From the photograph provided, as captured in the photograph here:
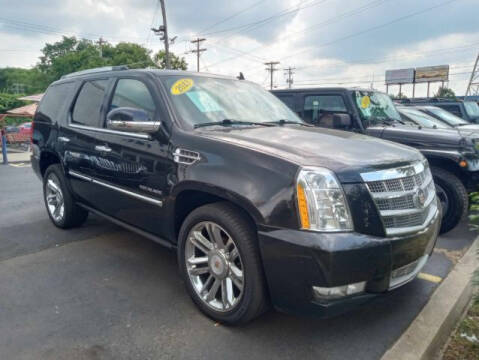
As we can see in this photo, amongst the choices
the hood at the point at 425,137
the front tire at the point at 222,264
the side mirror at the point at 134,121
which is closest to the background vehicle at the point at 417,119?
the hood at the point at 425,137

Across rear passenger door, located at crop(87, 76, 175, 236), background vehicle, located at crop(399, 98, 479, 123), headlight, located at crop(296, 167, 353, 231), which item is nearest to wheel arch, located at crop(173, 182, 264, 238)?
rear passenger door, located at crop(87, 76, 175, 236)

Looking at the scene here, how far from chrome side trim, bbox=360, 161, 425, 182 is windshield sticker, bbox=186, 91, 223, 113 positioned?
1.57 meters

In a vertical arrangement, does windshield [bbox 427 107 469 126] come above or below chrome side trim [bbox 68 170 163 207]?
above

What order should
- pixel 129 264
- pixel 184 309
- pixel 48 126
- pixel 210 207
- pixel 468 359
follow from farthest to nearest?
1. pixel 48 126
2. pixel 129 264
3. pixel 184 309
4. pixel 210 207
5. pixel 468 359

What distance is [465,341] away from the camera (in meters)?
2.62

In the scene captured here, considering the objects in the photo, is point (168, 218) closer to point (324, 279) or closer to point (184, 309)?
point (184, 309)

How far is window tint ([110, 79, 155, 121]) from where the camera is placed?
137 inches

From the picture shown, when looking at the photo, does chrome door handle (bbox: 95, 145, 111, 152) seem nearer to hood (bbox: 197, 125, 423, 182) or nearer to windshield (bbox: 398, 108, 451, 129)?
hood (bbox: 197, 125, 423, 182)

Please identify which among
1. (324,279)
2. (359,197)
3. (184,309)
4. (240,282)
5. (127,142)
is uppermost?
(127,142)

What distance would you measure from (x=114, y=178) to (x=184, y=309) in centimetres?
143

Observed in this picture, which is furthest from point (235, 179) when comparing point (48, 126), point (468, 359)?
point (48, 126)

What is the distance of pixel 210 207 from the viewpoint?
2.79 meters

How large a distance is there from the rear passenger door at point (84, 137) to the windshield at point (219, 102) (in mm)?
991

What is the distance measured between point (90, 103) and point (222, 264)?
2.56m
